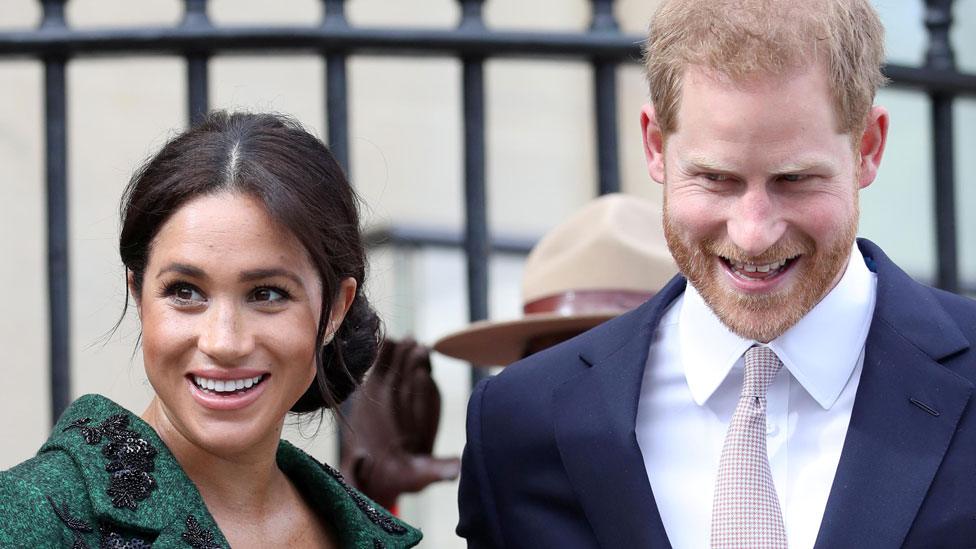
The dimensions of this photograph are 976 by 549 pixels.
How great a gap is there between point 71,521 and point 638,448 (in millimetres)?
993

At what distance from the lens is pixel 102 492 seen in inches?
117

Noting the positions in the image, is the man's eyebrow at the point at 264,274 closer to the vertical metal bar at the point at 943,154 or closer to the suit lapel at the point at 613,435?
the suit lapel at the point at 613,435

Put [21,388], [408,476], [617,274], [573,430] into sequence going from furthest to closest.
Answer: [21,388]
[617,274]
[408,476]
[573,430]

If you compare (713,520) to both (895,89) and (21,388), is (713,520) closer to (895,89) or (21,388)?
(895,89)

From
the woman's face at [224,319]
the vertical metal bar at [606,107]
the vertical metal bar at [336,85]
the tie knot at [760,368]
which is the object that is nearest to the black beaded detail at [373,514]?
the woman's face at [224,319]

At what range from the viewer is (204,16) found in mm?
4418

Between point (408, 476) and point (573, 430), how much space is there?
3.22 ft

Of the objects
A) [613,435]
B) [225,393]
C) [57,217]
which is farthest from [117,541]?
[57,217]

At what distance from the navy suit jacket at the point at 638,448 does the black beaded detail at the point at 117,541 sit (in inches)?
29.5

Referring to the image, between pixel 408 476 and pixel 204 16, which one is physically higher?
pixel 204 16

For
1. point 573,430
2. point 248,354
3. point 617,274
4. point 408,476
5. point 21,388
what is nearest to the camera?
point 248,354

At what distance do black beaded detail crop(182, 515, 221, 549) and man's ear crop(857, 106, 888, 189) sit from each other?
126 centimetres

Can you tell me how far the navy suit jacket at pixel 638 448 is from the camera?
3096 millimetres

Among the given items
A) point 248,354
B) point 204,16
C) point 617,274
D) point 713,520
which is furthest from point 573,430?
point 204,16
